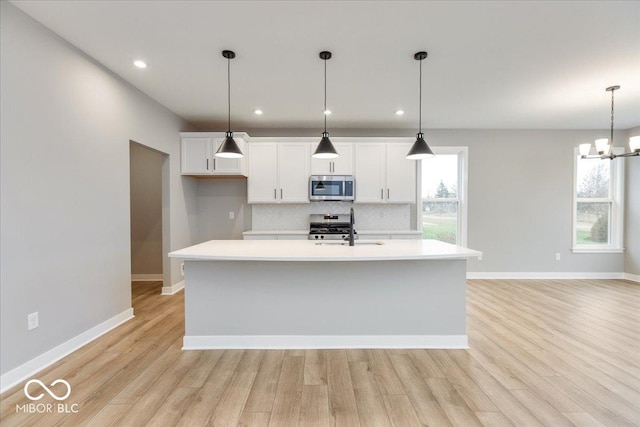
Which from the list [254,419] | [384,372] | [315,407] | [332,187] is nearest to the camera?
[254,419]

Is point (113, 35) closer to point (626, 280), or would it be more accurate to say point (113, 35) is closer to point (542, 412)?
point (542, 412)

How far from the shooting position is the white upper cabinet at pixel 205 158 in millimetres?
4453

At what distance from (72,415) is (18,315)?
0.85 meters

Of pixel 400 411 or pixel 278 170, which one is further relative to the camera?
pixel 278 170

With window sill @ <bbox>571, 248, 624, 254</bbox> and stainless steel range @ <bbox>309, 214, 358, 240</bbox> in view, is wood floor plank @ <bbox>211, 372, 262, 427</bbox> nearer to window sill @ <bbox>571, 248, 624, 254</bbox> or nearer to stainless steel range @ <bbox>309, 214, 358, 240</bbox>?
stainless steel range @ <bbox>309, 214, 358, 240</bbox>

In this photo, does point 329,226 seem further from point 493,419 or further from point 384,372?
point 493,419

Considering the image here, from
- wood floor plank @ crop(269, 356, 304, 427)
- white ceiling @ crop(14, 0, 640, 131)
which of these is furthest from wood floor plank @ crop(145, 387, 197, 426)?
white ceiling @ crop(14, 0, 640, 131)

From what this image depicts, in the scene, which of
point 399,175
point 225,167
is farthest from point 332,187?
point 225,167

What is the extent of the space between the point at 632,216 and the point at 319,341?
19.3ft

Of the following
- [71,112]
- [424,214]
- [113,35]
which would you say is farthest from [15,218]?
[424,214]

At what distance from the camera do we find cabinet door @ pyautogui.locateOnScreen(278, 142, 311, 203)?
4.71 metres

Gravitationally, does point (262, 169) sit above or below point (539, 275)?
above

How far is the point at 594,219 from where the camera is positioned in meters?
5.14

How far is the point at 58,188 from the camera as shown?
7.79 feet
